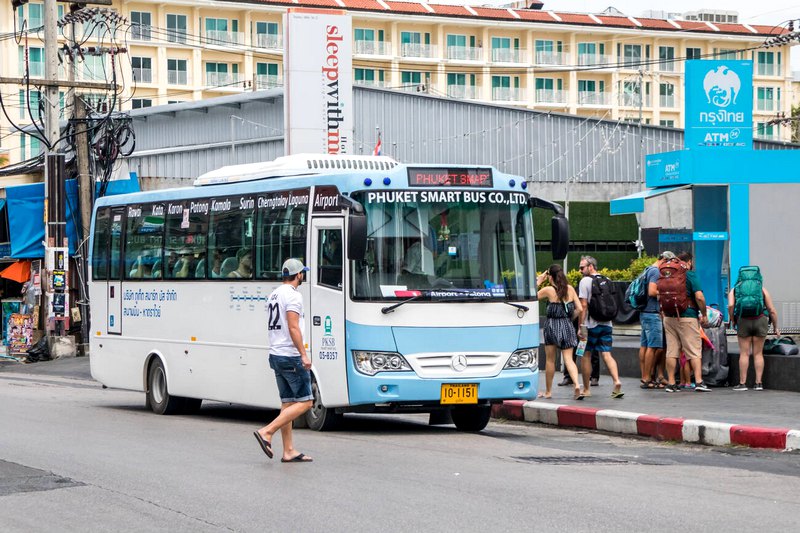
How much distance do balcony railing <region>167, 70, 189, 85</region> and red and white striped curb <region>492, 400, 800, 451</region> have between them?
218 feet

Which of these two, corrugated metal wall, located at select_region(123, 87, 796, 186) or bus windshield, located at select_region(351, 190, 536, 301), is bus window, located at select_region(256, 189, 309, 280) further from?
corrugated metal wall, located at select_region(123, 87, 796, 186)

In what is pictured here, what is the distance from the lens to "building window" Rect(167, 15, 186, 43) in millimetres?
80062

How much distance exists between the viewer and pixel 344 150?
30.8 meters

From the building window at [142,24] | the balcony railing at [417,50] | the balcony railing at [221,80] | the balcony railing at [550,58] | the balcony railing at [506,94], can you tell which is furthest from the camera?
the balcony railing at [550,58]

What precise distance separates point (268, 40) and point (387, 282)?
70.7 m

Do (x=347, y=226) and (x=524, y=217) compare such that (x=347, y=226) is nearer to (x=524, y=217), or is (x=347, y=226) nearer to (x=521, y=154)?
(x=524, y=217)

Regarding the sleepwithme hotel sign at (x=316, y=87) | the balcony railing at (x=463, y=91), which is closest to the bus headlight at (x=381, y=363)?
the sleepwithme hotel sign at (x=316, y=87)

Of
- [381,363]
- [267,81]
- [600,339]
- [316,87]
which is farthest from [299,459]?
[267,81]

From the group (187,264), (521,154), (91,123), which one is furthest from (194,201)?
(521,154)

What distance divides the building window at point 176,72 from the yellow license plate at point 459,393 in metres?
69.2

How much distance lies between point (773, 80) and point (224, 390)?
288ft

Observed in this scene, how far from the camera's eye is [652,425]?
14469mm

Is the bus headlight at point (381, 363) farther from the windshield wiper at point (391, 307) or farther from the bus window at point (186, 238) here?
the bus window at point (186, 238)

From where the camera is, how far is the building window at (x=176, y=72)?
80500 mm
